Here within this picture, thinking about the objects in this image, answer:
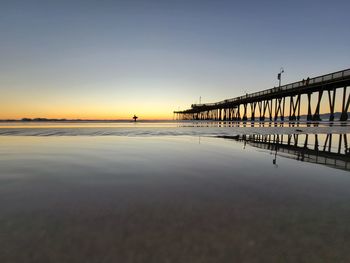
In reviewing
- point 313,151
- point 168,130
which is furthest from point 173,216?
point 168,130

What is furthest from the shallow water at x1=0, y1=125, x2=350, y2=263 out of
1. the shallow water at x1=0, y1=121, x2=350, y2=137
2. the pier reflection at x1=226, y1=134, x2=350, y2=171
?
the shallow water at x1=0, y1=121, x2=350, y2=137

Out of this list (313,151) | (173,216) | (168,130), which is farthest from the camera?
(168,130)

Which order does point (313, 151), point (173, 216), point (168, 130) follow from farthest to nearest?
1. point (168, 130)
2. point (313, 151)
3. point (173, 216)

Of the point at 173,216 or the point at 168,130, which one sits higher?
the point at 173,216

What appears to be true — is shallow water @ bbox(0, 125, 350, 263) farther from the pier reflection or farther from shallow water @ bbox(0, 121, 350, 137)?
shallow water @ bbox(0, 121, 350, 137)

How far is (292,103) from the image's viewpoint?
37.9 meters

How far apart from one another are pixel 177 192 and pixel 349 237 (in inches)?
70.5

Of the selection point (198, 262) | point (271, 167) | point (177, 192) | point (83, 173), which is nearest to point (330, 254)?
point (198, 262)

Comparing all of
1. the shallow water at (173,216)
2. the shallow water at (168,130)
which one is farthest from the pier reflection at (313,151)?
the shallow water at (168,130)

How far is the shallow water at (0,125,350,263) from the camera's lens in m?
1.53

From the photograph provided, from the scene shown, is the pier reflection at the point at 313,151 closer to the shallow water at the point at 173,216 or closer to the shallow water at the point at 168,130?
the shallow water at the point at 173,216

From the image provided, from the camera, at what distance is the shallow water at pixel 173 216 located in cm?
→ 153

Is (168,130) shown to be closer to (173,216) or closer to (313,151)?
(313,151)

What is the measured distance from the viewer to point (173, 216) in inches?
83.8
